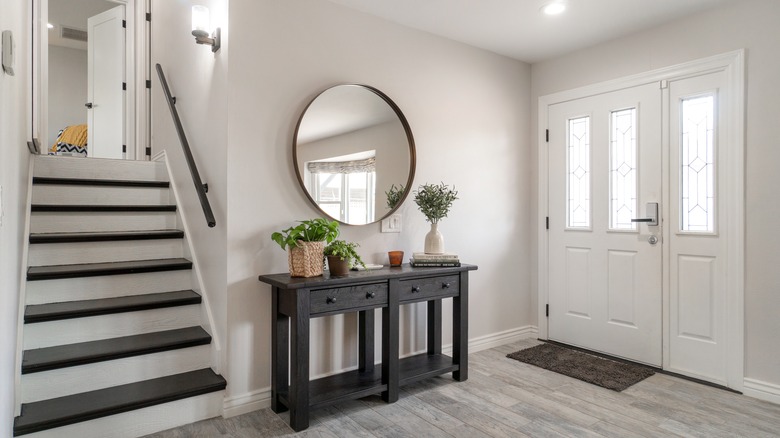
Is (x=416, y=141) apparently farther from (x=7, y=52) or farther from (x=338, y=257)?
(x=7, y=52)

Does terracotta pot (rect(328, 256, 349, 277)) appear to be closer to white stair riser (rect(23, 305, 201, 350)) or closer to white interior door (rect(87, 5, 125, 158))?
white stair riser (rect(23, 305, 201, 350))

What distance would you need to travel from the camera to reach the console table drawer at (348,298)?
7.80 feet

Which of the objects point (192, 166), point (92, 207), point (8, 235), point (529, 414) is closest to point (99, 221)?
point (92, 207)

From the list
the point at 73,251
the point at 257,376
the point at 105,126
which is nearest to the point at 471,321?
the point at 257,376

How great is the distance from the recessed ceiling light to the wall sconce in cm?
203

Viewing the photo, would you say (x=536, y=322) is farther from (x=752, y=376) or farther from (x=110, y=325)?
(x=110, y=325)

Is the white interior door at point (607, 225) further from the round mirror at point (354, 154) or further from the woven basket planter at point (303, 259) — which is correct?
the woven basket planter at point (303, 259)

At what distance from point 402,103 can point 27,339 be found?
254 centimetres

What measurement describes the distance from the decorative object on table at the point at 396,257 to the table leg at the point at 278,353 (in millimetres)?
775

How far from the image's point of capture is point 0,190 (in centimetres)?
151

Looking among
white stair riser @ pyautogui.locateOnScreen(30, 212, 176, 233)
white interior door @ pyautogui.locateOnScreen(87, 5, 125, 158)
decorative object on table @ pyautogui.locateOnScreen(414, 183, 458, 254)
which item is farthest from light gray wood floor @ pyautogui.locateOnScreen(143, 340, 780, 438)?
white interior door @ pyautogui.locateOnScreen(87, 5, 125, 158)

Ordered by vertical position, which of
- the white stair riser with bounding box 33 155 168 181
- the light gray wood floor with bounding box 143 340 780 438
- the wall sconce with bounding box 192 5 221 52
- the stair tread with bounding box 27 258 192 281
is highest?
the wall sconce with bounding box 192 5 221 52

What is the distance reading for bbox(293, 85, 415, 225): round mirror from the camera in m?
2.76

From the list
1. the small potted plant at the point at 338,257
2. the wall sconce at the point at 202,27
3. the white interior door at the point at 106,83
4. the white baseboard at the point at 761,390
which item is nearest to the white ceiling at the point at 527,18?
the wall sconce at the point at 202,27
